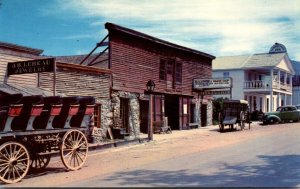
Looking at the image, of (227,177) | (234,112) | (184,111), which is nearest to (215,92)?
(234,112)

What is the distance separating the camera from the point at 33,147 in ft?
37.1

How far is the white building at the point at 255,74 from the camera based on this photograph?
147 ft

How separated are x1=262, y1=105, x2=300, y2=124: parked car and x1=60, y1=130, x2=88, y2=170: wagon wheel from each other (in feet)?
85.8

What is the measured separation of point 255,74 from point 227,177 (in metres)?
40.5

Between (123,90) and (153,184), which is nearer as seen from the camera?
(153,184)

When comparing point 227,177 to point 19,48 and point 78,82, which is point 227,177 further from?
point 78,82

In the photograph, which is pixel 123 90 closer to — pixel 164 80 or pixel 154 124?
pixel 154 124

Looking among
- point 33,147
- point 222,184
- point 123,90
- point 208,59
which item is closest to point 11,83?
point 33,147

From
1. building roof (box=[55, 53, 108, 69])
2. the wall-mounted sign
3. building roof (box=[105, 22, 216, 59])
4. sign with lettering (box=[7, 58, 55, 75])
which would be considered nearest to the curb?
sign with lettering (box=[7, 58, 55, 75])

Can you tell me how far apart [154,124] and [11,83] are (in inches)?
428

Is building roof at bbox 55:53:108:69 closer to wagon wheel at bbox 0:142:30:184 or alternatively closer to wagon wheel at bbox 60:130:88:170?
wagon wheel at bbox 60:130:88:170

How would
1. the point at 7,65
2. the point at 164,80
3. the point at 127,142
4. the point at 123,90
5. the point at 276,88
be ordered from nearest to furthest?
the point at 7,65 < the point at 127,142 < the point at 123,90 < the point at 164,80 < the point at 276,88

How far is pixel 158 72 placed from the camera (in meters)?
27.4

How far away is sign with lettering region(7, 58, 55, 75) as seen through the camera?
610 inches
